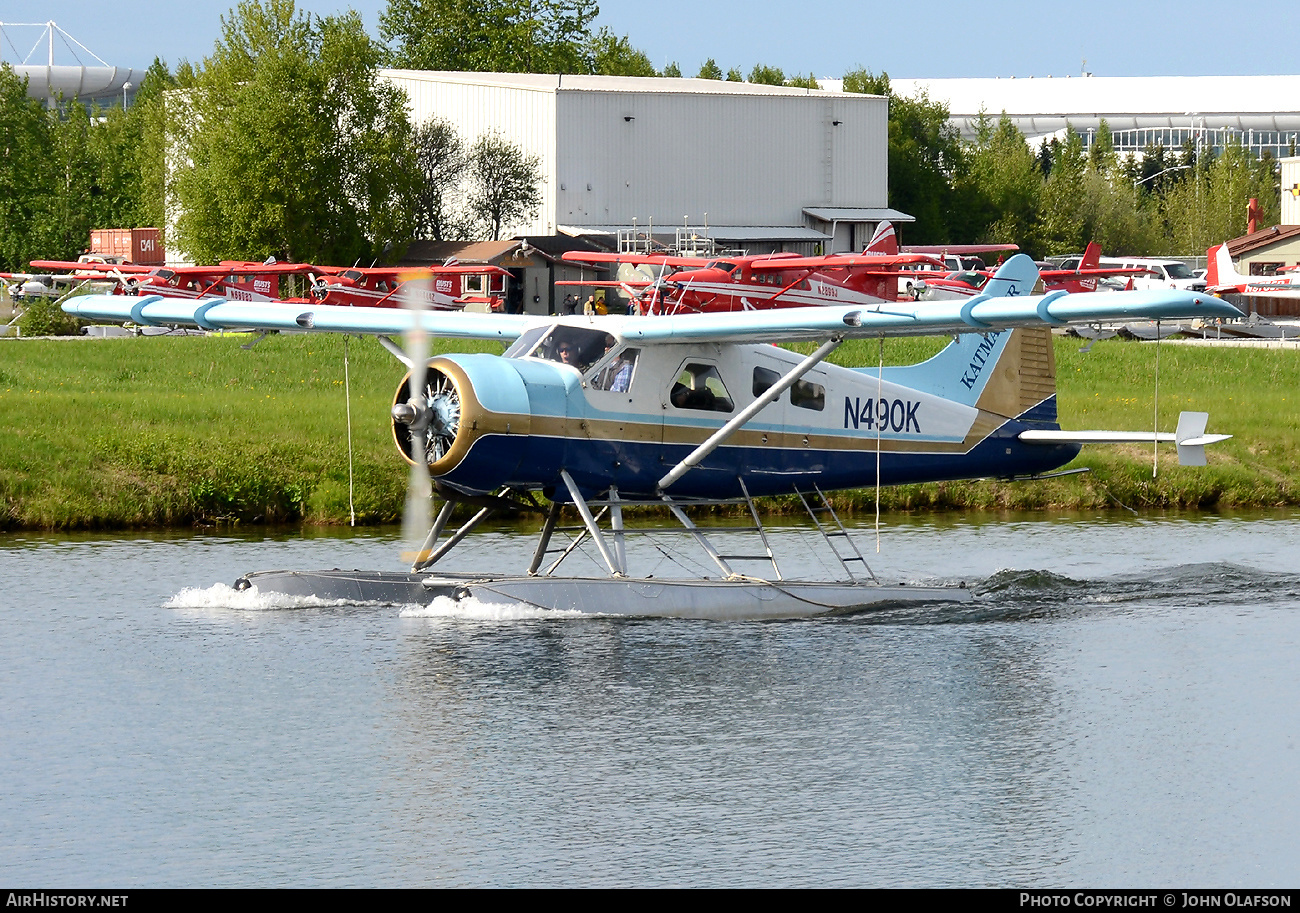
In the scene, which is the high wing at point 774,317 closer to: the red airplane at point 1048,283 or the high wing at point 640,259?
the high wing at point 640,259

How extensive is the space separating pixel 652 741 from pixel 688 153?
164 ft

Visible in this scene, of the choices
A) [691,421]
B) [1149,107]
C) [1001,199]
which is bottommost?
[691,421]

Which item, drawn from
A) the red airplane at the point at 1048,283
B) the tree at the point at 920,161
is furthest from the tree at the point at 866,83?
the red airplane at the point at 1048,283

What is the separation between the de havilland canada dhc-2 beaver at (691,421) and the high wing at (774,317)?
0.07ft

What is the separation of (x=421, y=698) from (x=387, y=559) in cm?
616

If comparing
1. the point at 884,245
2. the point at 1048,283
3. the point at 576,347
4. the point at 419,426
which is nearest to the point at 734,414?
the point at 576,347

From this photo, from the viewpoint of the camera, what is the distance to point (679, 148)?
60.0 metres

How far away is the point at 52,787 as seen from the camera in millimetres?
10852

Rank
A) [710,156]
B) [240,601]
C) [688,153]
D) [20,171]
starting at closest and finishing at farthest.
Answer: [240,601] < [688,153] < [710,156] < [20,171]

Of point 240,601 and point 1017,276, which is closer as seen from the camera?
point 240,601

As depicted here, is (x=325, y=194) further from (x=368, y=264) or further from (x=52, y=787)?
(x=52, y=787)

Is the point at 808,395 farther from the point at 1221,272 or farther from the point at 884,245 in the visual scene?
the point at 1221,272

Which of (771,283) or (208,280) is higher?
(208,280)
